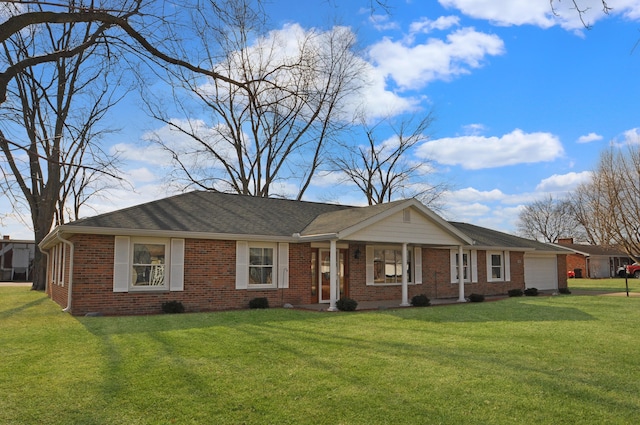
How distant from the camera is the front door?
17.0m

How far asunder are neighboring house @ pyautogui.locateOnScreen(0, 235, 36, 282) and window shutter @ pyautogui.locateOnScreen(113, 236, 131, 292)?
2781cm

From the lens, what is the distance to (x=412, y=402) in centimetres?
543

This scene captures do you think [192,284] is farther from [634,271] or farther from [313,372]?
[634,271]

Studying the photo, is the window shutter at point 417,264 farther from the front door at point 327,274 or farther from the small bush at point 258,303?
the small bush at point 258,303

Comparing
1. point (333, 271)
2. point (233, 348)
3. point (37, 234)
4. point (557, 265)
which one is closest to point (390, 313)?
point (333, 271)

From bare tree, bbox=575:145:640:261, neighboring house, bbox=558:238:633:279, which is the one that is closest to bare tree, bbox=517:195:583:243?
neighboring house, bbox=558:238:633:279

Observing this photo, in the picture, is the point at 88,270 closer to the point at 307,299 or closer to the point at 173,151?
the point at 307,299

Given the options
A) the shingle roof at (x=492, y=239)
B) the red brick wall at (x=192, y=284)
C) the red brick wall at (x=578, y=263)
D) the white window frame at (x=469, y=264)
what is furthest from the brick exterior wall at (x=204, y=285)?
the red brick wall at (x=578, y=263)

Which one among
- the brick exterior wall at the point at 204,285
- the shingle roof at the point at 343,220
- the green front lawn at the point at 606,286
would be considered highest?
the shingle roof at the point at 343,220

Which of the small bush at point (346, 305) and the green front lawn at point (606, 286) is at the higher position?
the small bush at point (346, 305)

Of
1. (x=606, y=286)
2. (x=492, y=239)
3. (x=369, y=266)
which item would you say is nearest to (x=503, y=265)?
(x=492, y=239)

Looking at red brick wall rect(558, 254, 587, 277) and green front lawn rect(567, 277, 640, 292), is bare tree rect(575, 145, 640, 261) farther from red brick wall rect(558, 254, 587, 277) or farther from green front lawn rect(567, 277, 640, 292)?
red brick wall rect(558, 254, 587, 277)

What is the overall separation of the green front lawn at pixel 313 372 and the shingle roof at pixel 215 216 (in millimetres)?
3073

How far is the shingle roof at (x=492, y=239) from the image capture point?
73.8 feet
